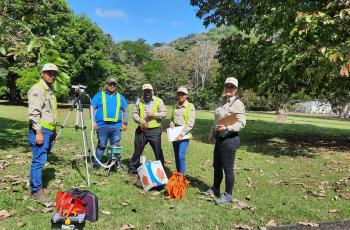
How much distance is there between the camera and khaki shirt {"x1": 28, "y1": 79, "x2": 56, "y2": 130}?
811cm

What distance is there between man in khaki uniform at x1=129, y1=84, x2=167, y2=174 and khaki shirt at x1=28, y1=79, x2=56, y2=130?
278 cm

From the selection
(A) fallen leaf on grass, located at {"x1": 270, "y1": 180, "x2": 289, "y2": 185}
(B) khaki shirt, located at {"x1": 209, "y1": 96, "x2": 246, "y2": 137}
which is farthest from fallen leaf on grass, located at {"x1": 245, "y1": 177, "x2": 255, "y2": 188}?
(B) khaki shirt, located at {"x1": 209, "y1": 96, "x2": 246, "y2": 137}

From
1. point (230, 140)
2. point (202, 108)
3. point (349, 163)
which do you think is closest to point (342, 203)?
point (230, 140)

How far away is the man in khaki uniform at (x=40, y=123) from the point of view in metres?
8.12

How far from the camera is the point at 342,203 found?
30.4 feet

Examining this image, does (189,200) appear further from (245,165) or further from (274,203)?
(245,165)

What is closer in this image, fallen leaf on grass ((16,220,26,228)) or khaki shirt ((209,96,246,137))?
fallen leaf on grass ((16,220,26,228))

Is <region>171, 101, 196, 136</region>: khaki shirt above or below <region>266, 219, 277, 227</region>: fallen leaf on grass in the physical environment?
above

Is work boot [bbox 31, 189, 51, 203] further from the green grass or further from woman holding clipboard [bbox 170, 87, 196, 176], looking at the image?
woman holding clipboard [bbox 170, 87, 196, 176]

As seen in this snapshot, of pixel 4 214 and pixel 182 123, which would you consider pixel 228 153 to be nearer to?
pixel 182 123

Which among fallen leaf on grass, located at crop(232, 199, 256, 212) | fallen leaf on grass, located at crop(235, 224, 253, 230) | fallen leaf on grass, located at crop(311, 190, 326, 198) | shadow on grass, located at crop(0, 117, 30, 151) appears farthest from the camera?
shadow on grass, located at crop(0, 117, 30, 151)

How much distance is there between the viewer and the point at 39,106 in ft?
26.8

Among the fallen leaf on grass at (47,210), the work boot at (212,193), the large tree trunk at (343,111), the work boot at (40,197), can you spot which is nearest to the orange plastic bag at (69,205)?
the fallen leaf on grass at (47,210)

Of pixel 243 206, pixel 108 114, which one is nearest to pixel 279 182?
pixel 243 206
